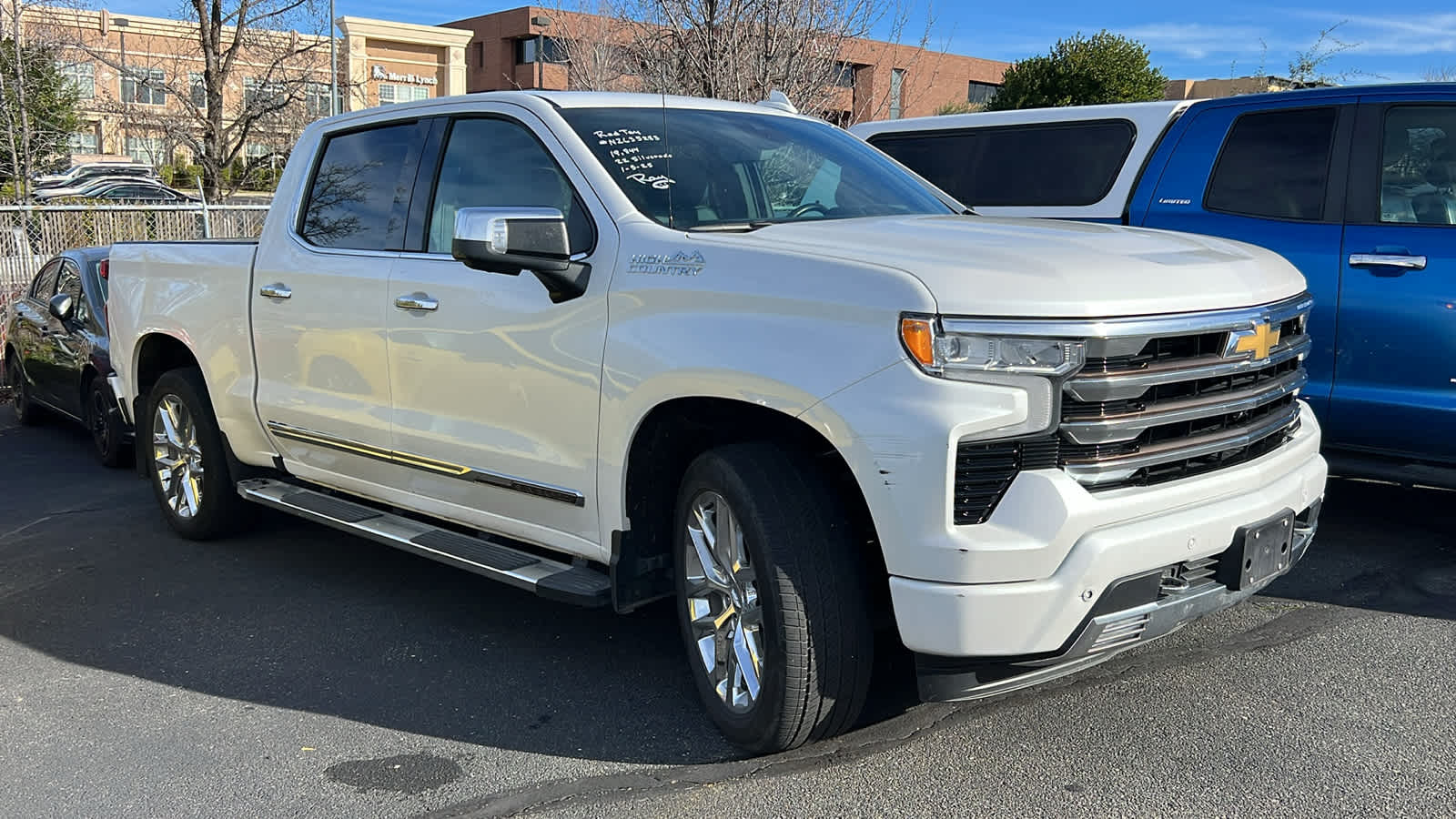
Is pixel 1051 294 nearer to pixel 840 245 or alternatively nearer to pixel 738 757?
pixel 840 245

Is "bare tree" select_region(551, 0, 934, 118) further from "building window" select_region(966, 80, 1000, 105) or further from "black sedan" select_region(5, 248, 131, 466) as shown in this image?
"building window" select_region(966, 80, 1000, 105)

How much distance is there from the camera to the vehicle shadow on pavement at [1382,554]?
510 cm

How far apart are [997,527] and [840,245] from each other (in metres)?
0.94

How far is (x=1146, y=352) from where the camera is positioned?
10.7ft

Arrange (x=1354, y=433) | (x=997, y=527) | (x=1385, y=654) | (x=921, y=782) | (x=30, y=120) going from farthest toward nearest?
(x=30, y=120) → (x=1354, y=433) → (x=1385, y=654) → (x=921, y=782) → (x=997, y=527)

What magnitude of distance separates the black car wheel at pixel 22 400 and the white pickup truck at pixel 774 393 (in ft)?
19.7

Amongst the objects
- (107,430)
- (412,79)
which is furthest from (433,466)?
(412,79)

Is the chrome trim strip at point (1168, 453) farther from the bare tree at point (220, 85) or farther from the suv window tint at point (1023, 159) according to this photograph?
the bare tree at point (220, 85)

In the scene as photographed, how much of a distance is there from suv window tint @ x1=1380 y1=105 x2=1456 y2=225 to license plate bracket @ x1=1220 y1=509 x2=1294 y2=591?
8.27ft

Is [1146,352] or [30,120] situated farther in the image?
[30,120]

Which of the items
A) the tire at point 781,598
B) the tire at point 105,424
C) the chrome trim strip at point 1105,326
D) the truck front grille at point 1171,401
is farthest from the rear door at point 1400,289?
the tire at point 105,424

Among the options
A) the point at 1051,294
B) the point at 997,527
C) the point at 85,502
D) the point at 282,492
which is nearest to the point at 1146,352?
the point at 1051,294

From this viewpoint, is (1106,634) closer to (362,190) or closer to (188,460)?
(362,190)

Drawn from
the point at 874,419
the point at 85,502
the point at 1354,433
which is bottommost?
the point at 85,502
